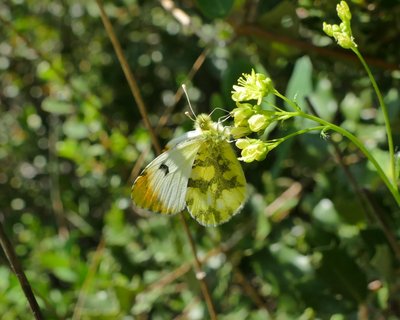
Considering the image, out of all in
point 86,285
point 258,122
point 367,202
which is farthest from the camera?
point 86,285

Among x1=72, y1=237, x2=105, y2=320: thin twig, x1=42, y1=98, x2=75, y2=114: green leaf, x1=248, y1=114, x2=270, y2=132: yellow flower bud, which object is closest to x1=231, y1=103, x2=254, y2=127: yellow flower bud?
x1=248, y1=114, x2=270, y2=132: yellow flower bud

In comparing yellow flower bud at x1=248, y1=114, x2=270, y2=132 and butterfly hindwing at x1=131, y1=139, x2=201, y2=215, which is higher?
yellow flower bud at x1=248, y1=114, x2=270, y2=132

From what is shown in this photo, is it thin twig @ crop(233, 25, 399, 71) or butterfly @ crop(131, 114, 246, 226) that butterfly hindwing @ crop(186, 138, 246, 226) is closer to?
butterfly @ crop(131, 114, 246, 226)

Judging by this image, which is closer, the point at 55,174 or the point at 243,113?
the point at 243,113

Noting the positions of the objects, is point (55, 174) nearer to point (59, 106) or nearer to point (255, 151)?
point (59, 106)

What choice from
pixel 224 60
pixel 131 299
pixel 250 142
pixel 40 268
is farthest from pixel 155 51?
pixel 250 142

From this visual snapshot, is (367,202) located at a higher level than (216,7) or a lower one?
lower

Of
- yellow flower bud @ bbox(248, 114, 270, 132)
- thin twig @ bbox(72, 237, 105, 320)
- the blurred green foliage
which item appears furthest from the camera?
thin twig @ bbox(72, 237, 105, 320)

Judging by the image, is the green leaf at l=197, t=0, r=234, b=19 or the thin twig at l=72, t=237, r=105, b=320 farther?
the thin twig at l=72, t=237, r=105, b=320

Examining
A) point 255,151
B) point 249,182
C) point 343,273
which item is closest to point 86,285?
point 249,182

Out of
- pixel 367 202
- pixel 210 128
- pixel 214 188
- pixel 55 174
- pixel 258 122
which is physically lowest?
pixel 55 174
